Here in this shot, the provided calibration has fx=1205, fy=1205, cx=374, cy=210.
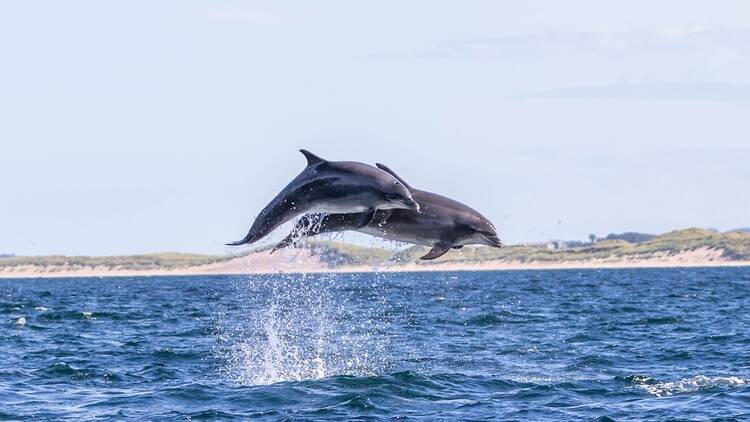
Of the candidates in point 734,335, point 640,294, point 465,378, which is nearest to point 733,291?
point 640,294

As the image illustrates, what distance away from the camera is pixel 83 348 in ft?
130

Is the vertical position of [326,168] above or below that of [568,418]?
above

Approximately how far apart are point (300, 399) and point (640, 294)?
56.1m

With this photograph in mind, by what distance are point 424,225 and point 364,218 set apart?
1.18 m

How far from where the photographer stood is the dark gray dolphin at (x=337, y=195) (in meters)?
18.8

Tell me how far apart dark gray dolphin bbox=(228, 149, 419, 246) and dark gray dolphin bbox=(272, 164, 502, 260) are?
0.35 m

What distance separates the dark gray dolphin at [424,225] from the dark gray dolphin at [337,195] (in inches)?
13.9

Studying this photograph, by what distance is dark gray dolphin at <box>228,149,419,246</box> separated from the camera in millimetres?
18781

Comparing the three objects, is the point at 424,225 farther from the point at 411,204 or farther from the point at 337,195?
the point at 337,195

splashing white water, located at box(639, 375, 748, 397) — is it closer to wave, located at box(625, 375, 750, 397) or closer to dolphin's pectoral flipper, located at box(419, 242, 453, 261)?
wave, located at box(625, 375, 750, 397)

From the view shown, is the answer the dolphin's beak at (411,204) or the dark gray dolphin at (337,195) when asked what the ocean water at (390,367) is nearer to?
the dark gray dolphin at (337,195)

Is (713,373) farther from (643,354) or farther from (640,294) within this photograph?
(640,294)

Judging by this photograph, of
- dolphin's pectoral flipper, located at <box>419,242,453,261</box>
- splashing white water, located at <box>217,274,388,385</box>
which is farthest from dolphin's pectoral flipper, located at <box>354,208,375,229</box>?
splashing white water, located at <box>217,274,388,385</box>

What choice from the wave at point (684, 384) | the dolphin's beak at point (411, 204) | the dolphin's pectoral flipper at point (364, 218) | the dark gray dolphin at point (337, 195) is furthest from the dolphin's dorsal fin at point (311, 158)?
the wave at point (684, 384)
